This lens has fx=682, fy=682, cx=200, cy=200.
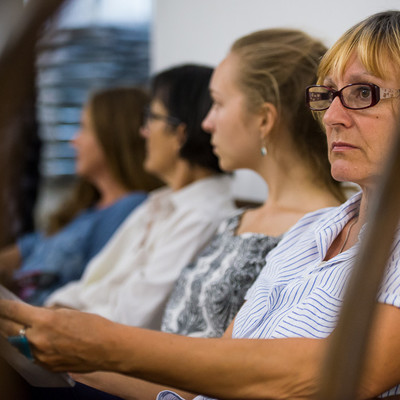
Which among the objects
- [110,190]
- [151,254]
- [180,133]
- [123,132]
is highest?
[180,133]

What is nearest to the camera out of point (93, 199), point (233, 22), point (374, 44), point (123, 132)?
point (374, 44)

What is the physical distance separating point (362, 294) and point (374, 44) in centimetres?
47

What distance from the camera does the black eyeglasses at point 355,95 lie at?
3.29 feet

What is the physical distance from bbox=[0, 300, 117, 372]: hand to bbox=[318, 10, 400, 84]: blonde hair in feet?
1.76

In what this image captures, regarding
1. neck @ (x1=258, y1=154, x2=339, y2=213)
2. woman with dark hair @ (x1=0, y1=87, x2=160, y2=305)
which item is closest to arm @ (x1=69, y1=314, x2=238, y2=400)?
neck @ (x1=258, y1=154, x2=339, y2=213)

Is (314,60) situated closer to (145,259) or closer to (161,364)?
(161,364)

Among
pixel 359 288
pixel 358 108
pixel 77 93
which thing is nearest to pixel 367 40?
pixel 358 108

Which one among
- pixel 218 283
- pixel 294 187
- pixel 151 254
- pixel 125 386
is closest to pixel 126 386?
pixel 125 386

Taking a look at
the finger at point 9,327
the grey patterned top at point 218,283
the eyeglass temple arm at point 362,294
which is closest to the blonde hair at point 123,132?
the grey patterned top at point 218,283

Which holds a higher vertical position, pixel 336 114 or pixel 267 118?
pixel 336 114

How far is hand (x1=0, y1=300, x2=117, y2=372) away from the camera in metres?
0.88

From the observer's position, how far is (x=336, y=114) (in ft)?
3.45

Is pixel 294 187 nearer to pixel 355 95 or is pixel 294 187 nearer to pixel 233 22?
pixel 355 95

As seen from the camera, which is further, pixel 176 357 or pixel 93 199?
pixel 93 199
